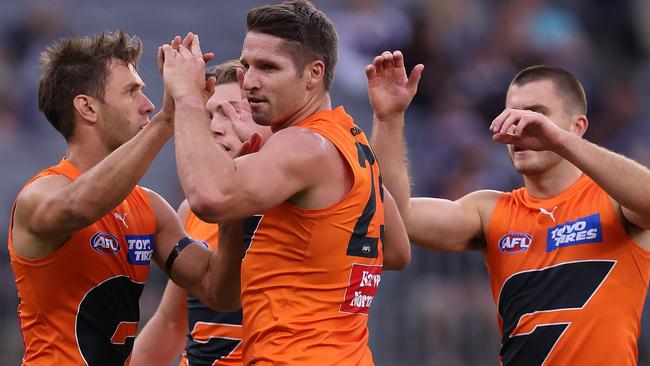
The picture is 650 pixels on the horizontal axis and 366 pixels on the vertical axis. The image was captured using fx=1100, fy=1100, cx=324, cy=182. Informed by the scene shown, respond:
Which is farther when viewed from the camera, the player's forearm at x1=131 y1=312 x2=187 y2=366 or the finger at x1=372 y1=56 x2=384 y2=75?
the player's forearm at x1=131 y1=312 x2=187 y2=366

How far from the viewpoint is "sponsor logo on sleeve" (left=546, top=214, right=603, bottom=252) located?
641 cm

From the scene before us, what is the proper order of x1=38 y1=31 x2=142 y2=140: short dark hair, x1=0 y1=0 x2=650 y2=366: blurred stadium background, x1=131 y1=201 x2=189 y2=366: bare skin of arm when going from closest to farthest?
x1=38 y1=31 x2=142 y2=140: short dark hair, x1=131 y1=201 x2=189 y2=366: bare skin of arm, x1=0 y1=0 x2=650 y2=366: blurred stadium background

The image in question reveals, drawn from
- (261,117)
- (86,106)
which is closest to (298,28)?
(261,117)

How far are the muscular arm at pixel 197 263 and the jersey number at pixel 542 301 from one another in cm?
167

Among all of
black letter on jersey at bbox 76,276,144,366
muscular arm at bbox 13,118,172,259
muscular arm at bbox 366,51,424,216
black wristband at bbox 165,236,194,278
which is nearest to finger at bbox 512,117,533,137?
muscular arm at bbox 366,51,424,216

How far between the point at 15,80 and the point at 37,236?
827 centimetres

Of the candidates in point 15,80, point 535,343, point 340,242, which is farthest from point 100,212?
point 15,80

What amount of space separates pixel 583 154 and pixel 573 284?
0.90m

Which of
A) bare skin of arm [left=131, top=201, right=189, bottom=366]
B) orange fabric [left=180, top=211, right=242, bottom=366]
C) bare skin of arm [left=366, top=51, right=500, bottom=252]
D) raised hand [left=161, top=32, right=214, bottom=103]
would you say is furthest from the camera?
bare skin of arm [left=131, top=201, right=189, bottom=366]

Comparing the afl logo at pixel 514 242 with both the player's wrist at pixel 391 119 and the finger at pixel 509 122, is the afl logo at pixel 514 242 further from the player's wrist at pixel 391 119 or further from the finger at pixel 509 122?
the finger at pixel 509 122

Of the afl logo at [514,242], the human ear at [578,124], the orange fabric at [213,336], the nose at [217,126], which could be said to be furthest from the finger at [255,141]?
the human ear at [578,124]

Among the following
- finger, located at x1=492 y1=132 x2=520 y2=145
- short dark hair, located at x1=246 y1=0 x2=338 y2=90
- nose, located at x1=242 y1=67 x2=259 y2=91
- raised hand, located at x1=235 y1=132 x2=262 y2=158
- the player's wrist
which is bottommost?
raised hand, located at x1=235 y1=132 x2=262 y2=158

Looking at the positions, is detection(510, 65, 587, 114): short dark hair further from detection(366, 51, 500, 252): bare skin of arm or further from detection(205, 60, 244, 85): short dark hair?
detection(205, 60, 244, 85): short dark hair

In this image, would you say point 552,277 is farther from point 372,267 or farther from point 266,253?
point 266,253
